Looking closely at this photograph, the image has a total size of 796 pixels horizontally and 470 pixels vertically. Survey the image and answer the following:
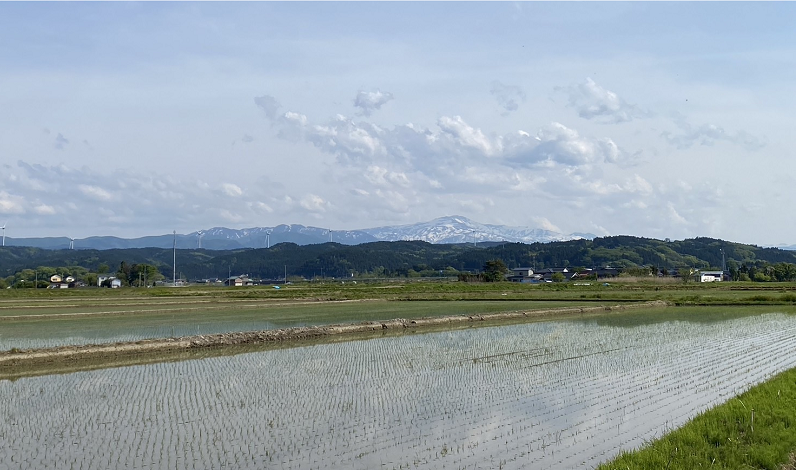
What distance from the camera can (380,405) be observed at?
10.2 metres

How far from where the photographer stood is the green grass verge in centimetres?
671

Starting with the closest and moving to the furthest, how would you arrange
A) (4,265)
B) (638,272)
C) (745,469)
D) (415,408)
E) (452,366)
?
(745,469), (415,408), (452,366), (638,272), (4,265)

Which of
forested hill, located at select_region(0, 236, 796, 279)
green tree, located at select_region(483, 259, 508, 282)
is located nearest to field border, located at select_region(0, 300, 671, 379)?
green tree, located at select_region(483, 259, 508, 282)

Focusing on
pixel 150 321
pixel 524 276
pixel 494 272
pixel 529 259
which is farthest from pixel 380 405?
pixel 529 259

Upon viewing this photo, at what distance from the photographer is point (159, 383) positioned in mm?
Answer: 12258

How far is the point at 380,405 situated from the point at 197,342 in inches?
364

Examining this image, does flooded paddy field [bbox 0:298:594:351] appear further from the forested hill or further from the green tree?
the forested hill

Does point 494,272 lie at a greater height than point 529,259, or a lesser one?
lesser

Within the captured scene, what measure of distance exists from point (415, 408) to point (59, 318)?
839 inches

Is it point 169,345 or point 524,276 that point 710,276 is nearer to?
point 524,276

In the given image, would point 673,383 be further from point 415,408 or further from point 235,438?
point 235,438

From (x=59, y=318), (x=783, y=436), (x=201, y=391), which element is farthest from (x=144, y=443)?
(x=59, y=318)

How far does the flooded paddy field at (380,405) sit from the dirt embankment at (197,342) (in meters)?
2.13

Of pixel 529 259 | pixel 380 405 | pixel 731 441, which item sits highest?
pixel 529 259
